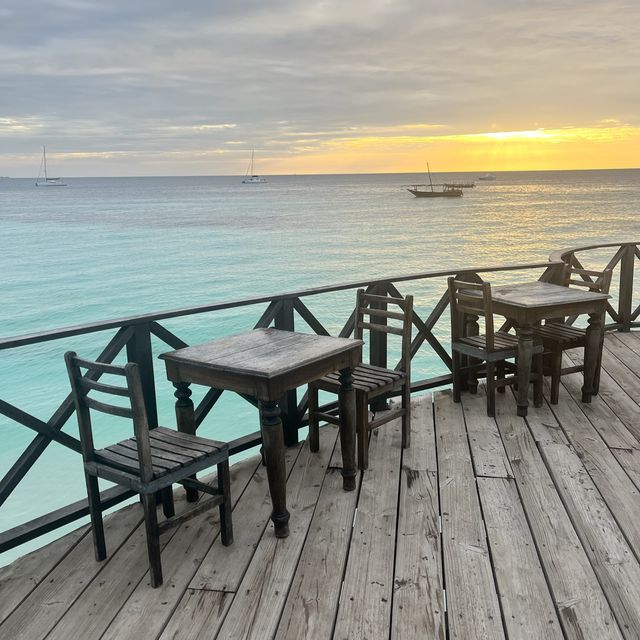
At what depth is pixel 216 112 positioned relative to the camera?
7644 cm

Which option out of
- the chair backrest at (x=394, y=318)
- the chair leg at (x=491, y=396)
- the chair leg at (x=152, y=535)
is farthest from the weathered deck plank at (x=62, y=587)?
the chair leg at (x=491, y=396)

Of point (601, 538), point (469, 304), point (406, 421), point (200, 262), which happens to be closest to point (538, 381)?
point (469, 304)

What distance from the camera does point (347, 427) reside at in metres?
2.94

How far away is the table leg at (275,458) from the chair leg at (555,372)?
2435 millimetres

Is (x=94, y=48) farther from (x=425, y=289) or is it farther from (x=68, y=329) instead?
(x=68, y=329)

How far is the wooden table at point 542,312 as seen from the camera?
12.8ft

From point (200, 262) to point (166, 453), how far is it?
2560cm

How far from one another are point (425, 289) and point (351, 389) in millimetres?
16700

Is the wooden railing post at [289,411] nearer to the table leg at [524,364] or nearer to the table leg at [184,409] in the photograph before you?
the table leg at [184,409]

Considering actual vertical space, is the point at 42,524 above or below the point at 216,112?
below

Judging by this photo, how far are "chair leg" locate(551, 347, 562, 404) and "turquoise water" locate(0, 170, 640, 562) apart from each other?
18.0ft

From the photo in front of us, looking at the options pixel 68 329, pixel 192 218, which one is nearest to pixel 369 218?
pixel 192 218

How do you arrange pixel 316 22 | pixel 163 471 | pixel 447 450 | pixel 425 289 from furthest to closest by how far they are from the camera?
pixel 425 289 → pixel 316 22 → pixel 447 450 → pixel 163 471

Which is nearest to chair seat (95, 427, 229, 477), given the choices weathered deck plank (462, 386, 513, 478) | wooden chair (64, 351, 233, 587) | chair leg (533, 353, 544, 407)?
wooden chair (64, 351, 233, 587)
